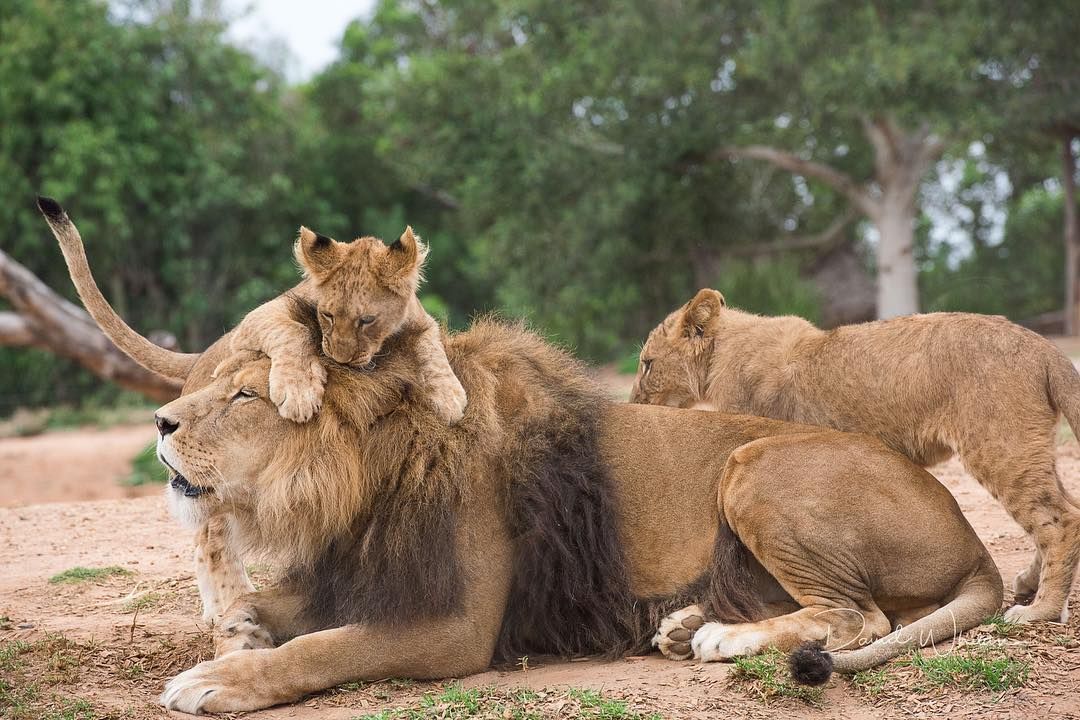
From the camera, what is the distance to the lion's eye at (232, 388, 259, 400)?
12.6 ft

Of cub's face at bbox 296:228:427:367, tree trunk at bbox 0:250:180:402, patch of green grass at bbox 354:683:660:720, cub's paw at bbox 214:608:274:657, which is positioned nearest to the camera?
patch of green grass at bbox 354:683:660:720

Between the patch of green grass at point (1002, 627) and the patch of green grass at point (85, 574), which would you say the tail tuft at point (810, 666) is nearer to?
the patch of green grass at point (1002, 627)

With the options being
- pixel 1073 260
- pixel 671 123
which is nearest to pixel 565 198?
pixel 671 123

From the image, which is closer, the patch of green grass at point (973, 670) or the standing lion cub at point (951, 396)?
the patch of green grass at point (973, 670)

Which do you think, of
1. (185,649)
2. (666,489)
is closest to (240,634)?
(185,649)

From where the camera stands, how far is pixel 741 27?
755 inches

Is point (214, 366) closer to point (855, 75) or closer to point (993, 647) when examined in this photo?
point (993, 647)

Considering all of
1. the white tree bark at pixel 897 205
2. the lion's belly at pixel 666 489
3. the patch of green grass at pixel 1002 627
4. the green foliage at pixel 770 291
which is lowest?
the patch of green grass at pixel 1002 627

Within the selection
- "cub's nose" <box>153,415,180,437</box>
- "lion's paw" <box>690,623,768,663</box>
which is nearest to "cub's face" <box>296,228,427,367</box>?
"cub's nose" <box>153,415,180,437</box>

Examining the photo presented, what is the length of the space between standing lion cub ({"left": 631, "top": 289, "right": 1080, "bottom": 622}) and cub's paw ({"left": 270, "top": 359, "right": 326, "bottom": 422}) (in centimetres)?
187

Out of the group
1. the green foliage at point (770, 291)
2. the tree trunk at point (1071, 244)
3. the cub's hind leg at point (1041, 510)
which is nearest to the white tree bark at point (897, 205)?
the green foliage at point (770, 291)

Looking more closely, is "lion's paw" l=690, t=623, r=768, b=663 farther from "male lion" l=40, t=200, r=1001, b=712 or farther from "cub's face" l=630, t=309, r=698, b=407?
"cub's face" l=630, t=309, r=698, b=407

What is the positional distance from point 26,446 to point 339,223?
978 centimetres

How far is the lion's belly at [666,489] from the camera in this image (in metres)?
4.05
